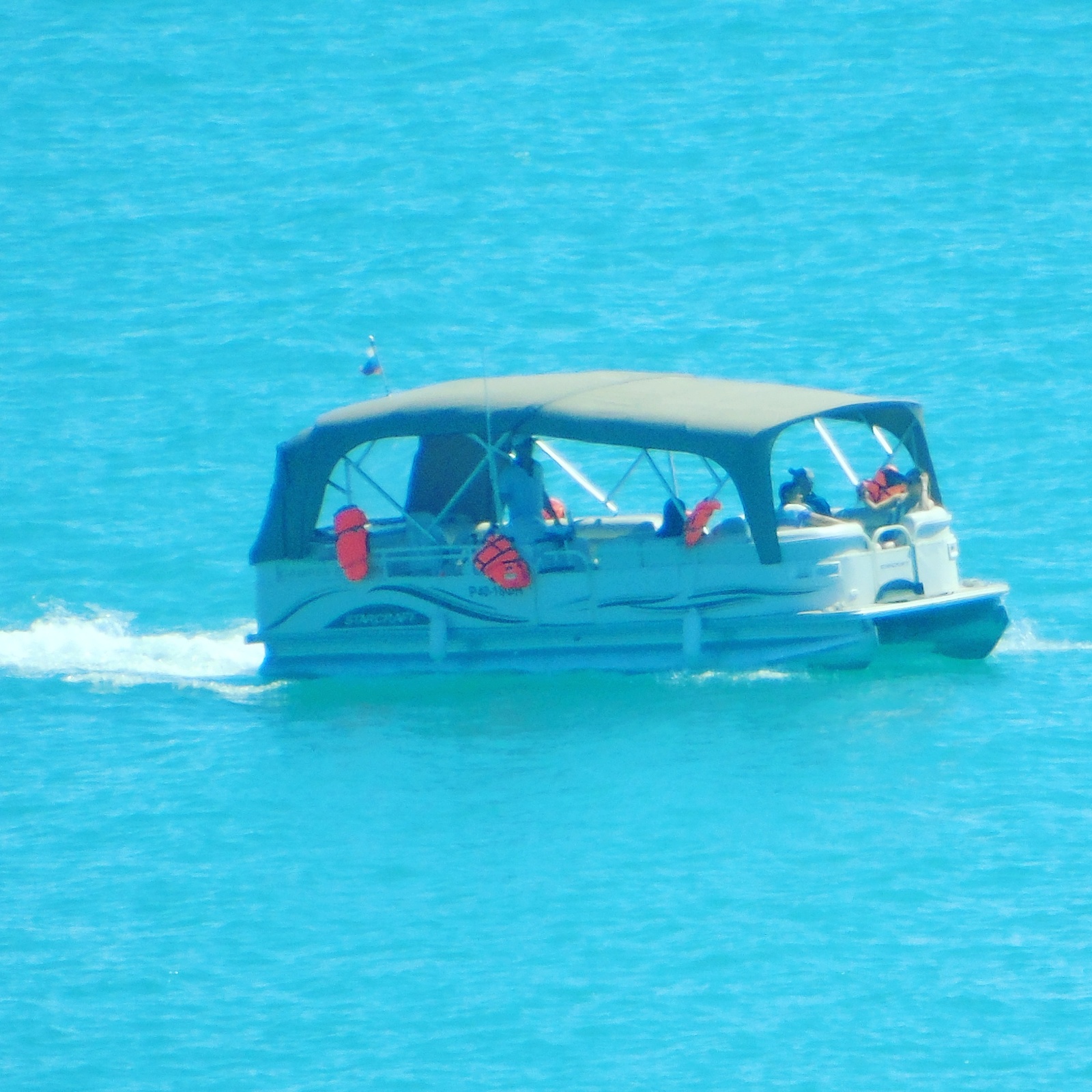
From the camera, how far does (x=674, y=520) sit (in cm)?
2109

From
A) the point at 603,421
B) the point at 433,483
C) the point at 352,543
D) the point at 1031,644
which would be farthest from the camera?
the point at 433,483

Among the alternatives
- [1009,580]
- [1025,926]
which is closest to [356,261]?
[1009,580]

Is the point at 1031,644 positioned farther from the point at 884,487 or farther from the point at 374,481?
the point at 374,481

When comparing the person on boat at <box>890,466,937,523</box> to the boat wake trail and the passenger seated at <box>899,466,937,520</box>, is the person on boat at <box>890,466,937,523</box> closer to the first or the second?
the passenger seated at <box>899,466,937,520</box>

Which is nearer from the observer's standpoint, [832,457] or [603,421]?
[603,421]

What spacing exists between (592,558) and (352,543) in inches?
90.0

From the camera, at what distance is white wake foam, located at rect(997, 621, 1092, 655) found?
71.3ft

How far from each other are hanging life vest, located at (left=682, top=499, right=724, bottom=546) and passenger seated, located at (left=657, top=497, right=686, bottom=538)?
26 cm

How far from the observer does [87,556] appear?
26.9 m

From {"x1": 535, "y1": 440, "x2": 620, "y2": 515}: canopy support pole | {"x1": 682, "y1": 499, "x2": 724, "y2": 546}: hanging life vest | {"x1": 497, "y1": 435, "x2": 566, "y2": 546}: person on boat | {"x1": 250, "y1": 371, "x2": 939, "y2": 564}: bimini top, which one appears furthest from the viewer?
{"x1": 535, "y1": 440, "x2": 620, "y2": 515}: canopy support pole

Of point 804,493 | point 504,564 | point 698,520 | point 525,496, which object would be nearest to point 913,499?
point 804,493

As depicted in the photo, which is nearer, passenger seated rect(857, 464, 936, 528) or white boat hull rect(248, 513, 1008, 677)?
white boat hull rect(248, 513, 1008, 677)

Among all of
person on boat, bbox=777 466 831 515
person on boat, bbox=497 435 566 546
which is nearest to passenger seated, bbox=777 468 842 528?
person on boat, bbox=777 466 831 515

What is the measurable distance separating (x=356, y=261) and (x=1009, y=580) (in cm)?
1672
